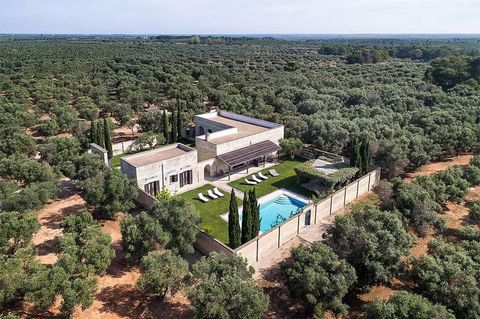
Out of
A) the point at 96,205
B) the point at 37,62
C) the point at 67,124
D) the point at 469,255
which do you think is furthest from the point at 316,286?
the point at 37,62

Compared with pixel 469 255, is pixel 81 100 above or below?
above

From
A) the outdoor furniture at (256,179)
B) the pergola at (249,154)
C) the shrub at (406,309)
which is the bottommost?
the outdoor furniture at (256,179)

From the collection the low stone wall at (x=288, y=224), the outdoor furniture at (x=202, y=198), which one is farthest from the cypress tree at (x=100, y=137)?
the outdoor furniture at (x=202, y=198)

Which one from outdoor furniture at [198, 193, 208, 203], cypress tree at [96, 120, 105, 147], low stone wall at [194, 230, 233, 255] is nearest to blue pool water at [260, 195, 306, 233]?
outdoor furniture at [198, 193, 208, 203]

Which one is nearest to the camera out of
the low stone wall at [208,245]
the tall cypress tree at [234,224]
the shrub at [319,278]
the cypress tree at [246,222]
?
the shrub at [319,278]

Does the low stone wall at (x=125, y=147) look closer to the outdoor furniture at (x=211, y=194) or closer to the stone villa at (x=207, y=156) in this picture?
the stone villa at (x=207, y=156)

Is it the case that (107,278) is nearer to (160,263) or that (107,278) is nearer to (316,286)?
(160,263)
